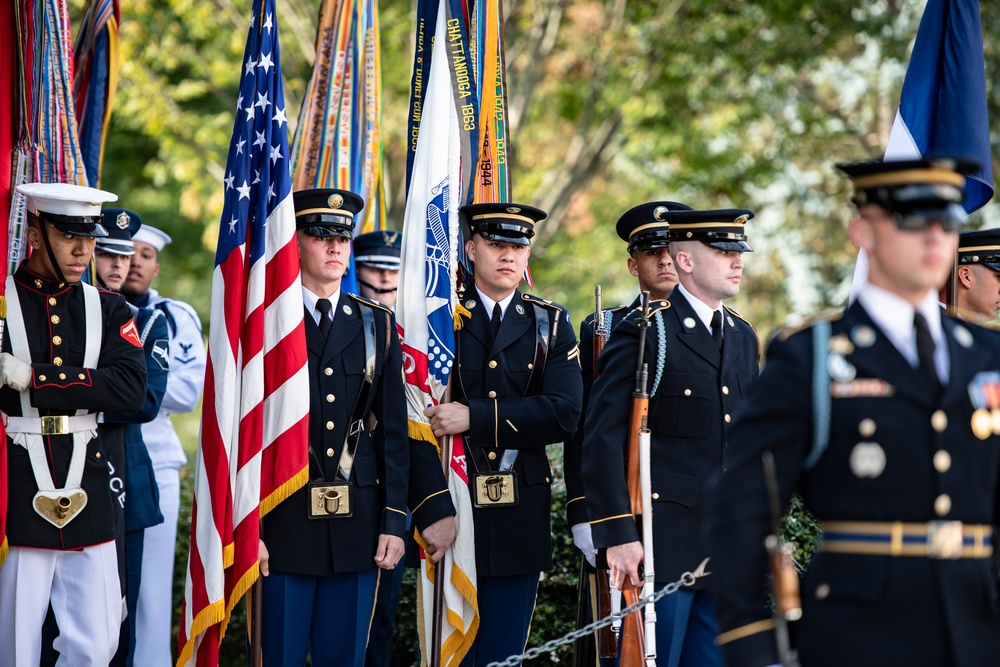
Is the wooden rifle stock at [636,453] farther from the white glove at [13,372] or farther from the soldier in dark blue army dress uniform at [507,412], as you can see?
the white glove at [13,372]

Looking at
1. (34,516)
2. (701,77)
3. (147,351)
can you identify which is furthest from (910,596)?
(701,77)

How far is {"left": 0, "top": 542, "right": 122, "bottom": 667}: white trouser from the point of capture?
17.0 ft

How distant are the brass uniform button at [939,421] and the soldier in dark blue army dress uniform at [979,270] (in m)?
3.83

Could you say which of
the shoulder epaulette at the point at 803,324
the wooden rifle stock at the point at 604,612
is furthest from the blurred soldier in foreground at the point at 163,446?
the shoulder epaulette at the point at 803,324

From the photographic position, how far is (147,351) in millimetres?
6480

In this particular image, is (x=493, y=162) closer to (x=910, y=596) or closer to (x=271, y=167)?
(x=271, y=167)

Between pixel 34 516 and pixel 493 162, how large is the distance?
2.86m

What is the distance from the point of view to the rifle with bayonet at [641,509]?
4.69m

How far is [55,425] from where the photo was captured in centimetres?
532

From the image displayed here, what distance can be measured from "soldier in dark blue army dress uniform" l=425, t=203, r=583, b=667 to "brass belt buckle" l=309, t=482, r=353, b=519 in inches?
21.3

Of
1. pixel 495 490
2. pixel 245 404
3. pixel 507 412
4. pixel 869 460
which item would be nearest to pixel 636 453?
pixel 507 412

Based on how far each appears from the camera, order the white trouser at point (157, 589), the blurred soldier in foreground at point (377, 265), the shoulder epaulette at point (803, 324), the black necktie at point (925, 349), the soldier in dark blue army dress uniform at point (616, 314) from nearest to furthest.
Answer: the black necktie at point (925, 349), the shoulder epaulette at point (803, 324), the soldier in dark blue army dress uniform at point (616, 314), the white trouser at point (157, 589), the blurred soldier in foreground at point (377, 265)

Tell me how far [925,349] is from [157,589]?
5.18 meters

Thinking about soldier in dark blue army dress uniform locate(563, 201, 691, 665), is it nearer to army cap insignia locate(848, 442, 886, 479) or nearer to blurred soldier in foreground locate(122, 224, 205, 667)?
blurred soldier in foreground locate(122, 224, 205, 667)
